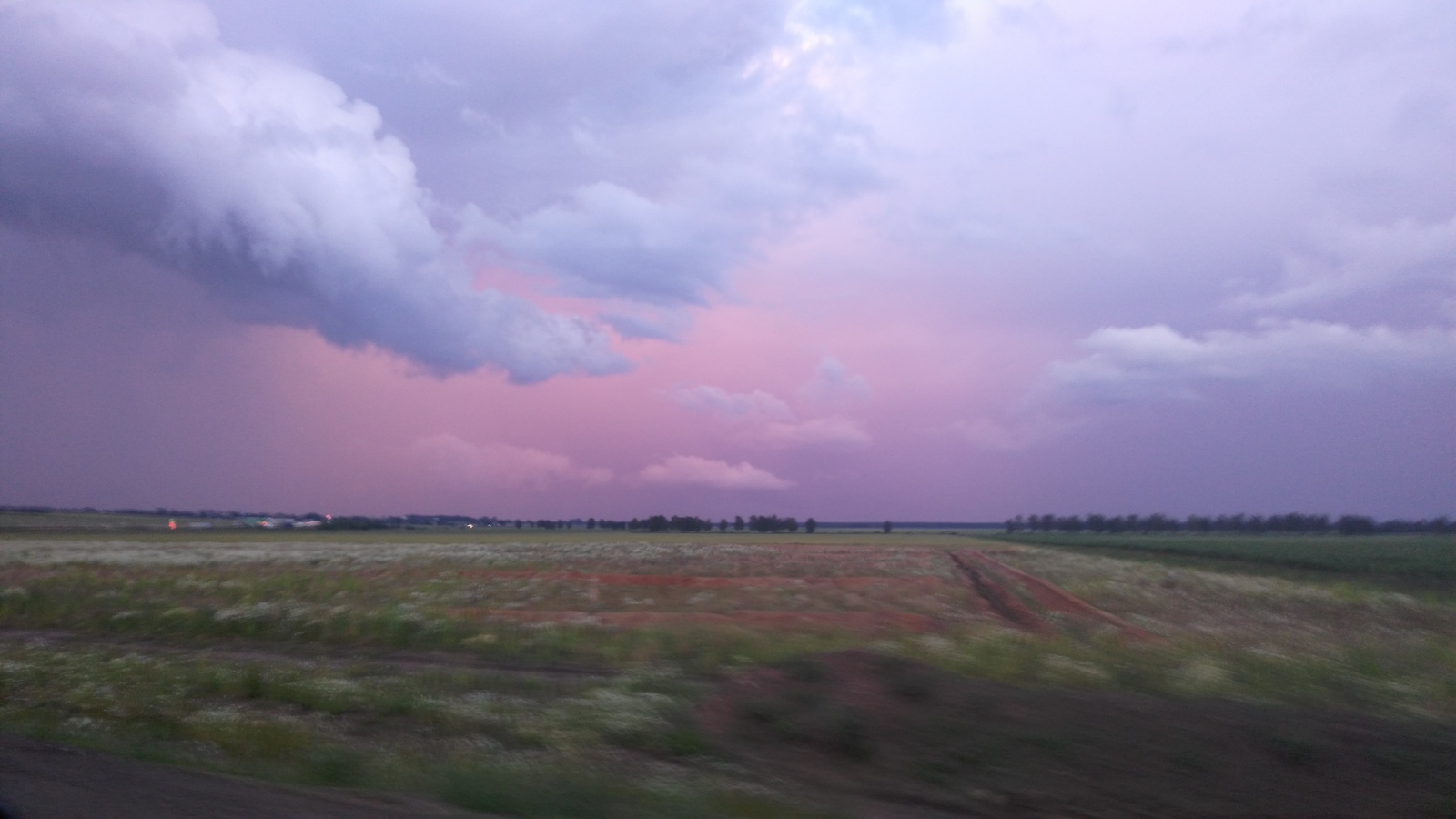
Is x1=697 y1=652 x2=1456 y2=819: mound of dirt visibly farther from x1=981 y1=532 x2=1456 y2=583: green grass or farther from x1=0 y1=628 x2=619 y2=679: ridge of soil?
x1=981 y1=532 x2=1456 y2=583: green grass

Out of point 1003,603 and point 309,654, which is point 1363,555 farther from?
point 309,654

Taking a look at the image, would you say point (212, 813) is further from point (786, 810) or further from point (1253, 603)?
point (1253, 603)

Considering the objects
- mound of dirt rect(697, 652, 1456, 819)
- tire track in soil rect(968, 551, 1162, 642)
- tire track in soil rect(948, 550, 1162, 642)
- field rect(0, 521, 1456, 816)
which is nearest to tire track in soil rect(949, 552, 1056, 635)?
tire track in soil rect(948, 550, 1162, 642)

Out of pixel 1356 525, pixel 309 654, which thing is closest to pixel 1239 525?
pixel 1356 525

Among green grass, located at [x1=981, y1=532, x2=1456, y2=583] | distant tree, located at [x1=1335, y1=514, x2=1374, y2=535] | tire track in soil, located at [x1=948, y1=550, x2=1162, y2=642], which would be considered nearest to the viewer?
tire track in soil, located at [x1=948, y1=550, x2=1162, y2=642]

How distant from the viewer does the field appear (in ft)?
26.9

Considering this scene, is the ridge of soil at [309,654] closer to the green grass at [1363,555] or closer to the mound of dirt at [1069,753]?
the mound of dirt at [1069,753]

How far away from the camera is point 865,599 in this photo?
26.8 meters

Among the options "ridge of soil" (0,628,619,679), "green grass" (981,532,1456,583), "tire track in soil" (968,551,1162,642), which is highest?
"green grass" (981,532,1456,583)

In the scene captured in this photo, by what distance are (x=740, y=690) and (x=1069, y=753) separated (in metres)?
4.03

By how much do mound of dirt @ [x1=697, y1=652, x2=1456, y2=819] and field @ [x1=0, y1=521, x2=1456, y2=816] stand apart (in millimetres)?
33

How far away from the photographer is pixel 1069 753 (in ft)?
27.8

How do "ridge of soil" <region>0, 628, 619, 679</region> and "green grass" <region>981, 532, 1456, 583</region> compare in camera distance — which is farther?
"green grass" <region>981, 532, 1456, 583</region>

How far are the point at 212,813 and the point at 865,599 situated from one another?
70.1ft
